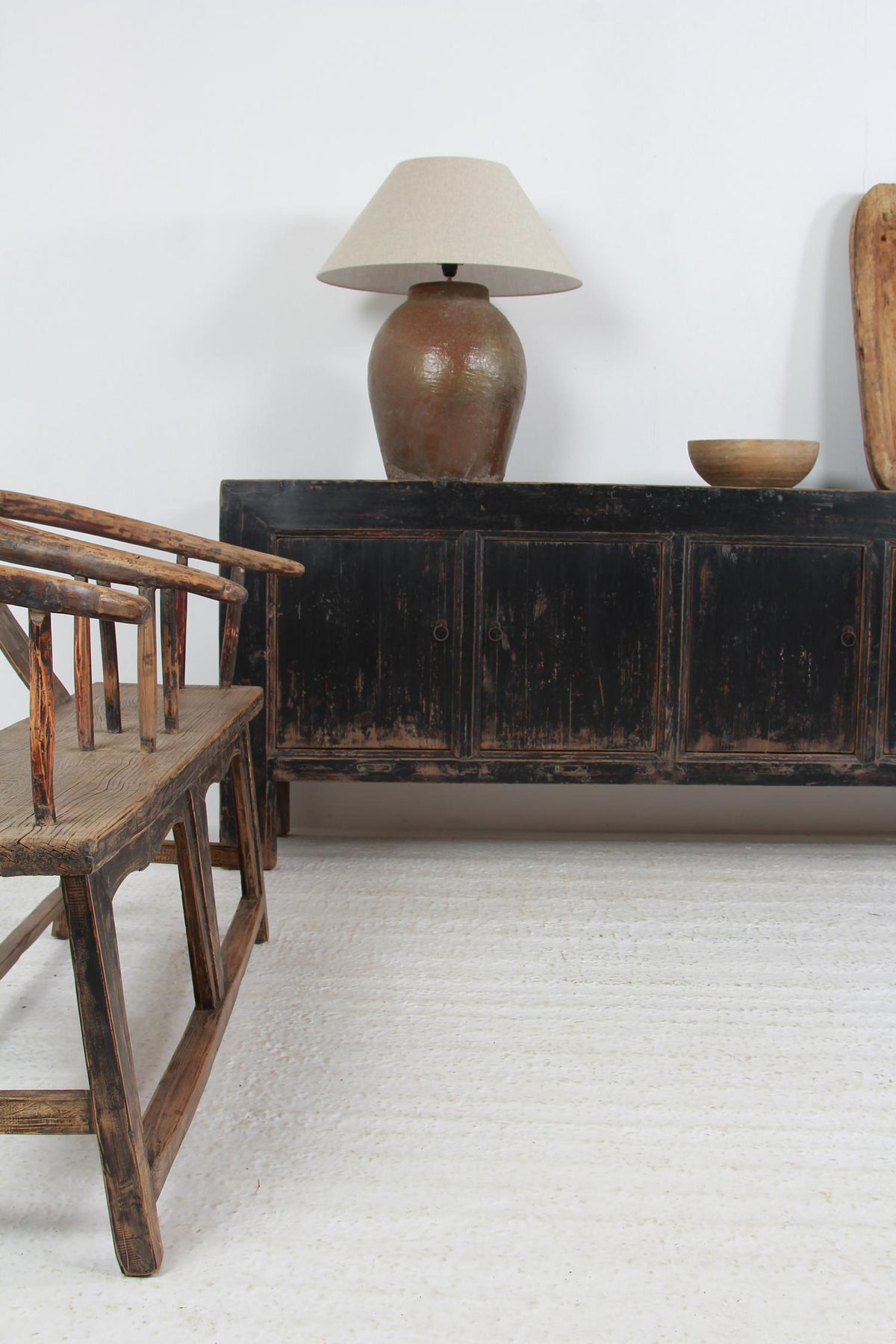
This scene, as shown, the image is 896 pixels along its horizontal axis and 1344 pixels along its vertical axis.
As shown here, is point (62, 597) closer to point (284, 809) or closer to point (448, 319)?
point (448, 319)

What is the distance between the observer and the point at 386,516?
8.41 feet

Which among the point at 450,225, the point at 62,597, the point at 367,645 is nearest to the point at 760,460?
the point at 450,225

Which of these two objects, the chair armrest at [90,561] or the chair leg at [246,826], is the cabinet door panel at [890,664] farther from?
the chair armrest at [90,561]

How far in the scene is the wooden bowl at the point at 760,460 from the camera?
2.63 meters

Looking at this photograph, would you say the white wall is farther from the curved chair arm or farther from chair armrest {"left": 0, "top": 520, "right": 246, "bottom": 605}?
the curved chair arm

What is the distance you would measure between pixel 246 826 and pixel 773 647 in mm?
1301

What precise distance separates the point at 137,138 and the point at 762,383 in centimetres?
174

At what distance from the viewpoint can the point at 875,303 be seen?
288cm

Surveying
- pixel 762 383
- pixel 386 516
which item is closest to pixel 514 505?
pixel 386 516

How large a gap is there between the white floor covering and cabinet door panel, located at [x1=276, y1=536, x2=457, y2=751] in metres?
0.37

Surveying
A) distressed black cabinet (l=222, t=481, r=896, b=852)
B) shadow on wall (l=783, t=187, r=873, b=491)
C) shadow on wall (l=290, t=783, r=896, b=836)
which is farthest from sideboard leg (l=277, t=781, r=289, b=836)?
shadow on wall (l=783, t=187, r=873, b=491)

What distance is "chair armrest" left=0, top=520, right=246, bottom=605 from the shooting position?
1110 millimetres

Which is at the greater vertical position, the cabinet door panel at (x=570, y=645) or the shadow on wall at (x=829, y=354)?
the shadow on wall at (x=829, y=354)

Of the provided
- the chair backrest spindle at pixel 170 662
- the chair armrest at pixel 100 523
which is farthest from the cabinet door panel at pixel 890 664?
the chair backrest spindle at pixel 170 662
